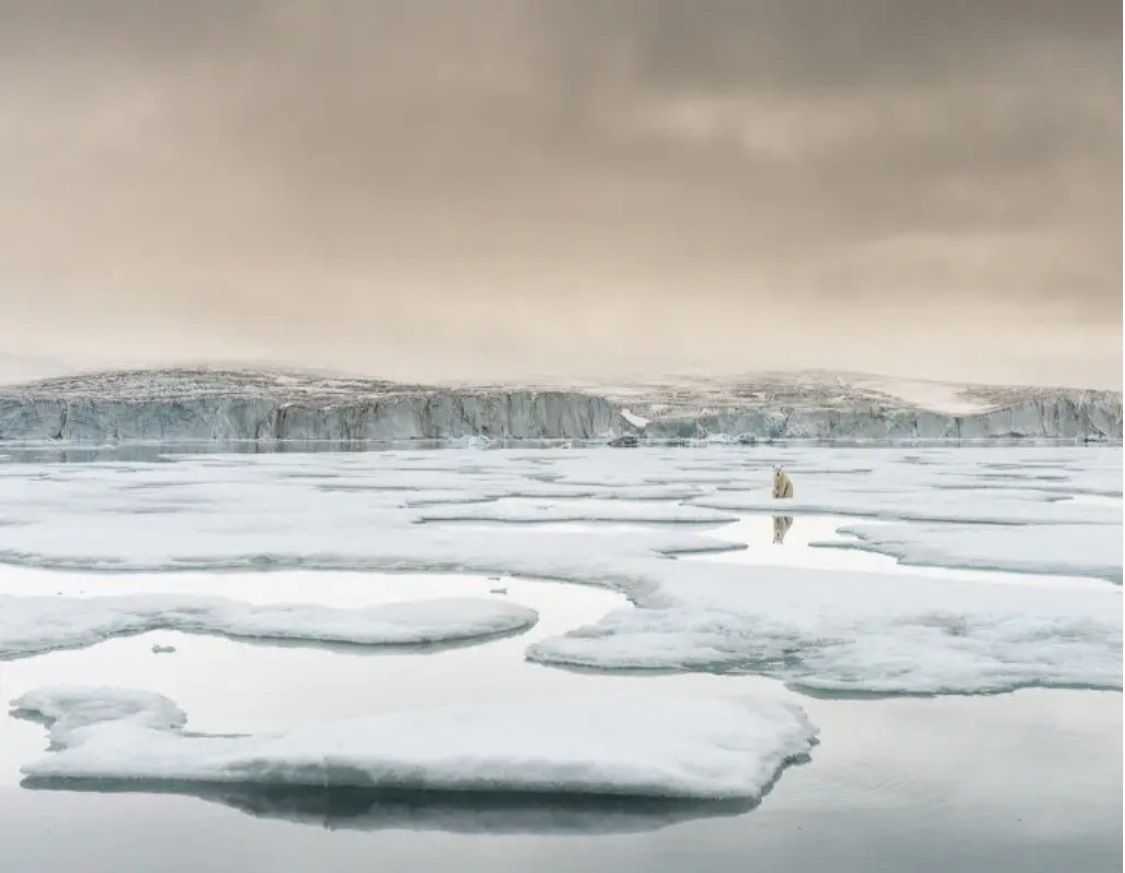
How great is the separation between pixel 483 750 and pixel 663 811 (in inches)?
30.2

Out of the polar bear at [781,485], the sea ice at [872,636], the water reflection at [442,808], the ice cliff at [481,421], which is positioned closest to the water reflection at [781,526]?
the polar bear at [781,485]

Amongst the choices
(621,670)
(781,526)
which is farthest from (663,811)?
(781,526)

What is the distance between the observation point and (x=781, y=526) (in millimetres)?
14625

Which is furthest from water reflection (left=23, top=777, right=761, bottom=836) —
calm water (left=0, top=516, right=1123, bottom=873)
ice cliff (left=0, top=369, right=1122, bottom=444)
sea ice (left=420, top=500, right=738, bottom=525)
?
ice cliff (left=0, top=369, right=1122, bottom=444)

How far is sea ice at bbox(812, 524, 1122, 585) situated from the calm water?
4411 mm

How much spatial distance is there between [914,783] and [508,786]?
62.8 inches

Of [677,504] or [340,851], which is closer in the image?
[340,851]

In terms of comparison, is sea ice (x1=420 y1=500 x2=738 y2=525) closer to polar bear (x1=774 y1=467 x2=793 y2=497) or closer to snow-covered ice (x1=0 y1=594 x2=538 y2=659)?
polar bear (x1=774 y1=467 x2=793 y2=497)

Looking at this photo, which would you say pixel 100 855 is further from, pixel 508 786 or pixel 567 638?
pixel 567 638

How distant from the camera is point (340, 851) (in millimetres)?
3934

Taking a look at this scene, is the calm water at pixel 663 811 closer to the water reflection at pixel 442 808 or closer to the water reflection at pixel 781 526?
the water reflection at pixel 442 808

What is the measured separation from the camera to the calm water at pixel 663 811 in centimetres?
386

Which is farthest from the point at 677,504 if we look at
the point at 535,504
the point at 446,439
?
the point at 446,439

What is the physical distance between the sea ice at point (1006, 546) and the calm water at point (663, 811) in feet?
14.5
